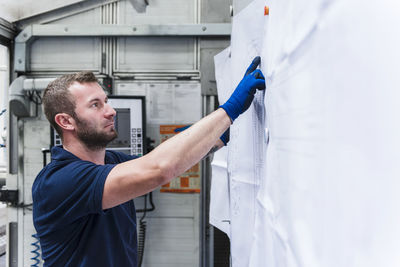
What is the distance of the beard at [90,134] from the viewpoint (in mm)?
859

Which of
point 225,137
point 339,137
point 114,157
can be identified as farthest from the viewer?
point 114,157

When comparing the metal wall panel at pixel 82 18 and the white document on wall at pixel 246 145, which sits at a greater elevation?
the metal wall panel at pixel 82 18

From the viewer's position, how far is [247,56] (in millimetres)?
754

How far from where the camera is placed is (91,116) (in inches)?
33.8

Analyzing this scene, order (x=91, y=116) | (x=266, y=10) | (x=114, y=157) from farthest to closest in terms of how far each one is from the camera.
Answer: (x=114, y=157) < (x=91, y=116) < (x=266, y=10)

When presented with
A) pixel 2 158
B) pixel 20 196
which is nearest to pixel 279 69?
pixel 20 196

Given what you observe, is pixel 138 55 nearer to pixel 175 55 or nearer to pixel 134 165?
pixel 175 55

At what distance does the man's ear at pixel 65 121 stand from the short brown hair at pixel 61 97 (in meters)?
0.01

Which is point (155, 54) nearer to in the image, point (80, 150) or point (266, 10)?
point (80, 150)

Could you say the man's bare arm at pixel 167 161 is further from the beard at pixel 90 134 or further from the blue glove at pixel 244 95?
the beard at pixel 90 134

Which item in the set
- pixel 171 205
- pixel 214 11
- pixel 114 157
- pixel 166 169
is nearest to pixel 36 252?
pixel 171 205

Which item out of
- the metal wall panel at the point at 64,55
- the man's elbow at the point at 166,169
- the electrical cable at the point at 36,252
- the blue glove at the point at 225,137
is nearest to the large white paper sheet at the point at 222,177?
the blue glove at the point at 225,137

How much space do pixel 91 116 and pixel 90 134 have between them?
0.19ft

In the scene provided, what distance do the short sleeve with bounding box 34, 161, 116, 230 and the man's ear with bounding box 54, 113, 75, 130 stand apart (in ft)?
0.50
